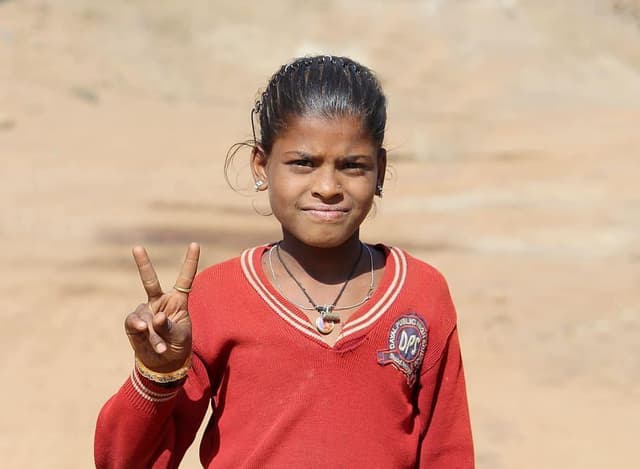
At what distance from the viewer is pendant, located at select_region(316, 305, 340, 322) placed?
179 centimetres

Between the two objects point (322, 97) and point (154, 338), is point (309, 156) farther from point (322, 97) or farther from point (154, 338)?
point (154, 338)

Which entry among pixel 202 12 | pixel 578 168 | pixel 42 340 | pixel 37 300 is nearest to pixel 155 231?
pixel 37 300

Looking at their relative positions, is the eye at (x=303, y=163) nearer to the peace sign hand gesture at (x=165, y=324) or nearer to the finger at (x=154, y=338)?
the peace sign hand gesture at (x=165, y=324)

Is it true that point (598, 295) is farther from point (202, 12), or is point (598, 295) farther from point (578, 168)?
point (202, 12)

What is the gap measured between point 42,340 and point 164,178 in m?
5.57

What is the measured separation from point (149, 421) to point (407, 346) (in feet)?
1.53

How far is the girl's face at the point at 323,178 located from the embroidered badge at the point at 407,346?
0.61 ft

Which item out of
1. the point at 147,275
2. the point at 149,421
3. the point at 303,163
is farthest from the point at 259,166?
the point at 149,421

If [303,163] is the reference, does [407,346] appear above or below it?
below

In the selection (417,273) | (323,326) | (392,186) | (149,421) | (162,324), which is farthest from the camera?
(392,186)

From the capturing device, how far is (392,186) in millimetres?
11359

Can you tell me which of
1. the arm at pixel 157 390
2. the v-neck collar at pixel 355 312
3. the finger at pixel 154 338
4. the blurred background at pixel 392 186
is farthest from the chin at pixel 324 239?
the blurred background at pixel 392 186

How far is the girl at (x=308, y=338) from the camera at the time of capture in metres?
1.69

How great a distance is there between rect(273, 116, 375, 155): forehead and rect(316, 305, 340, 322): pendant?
28 centimetres
